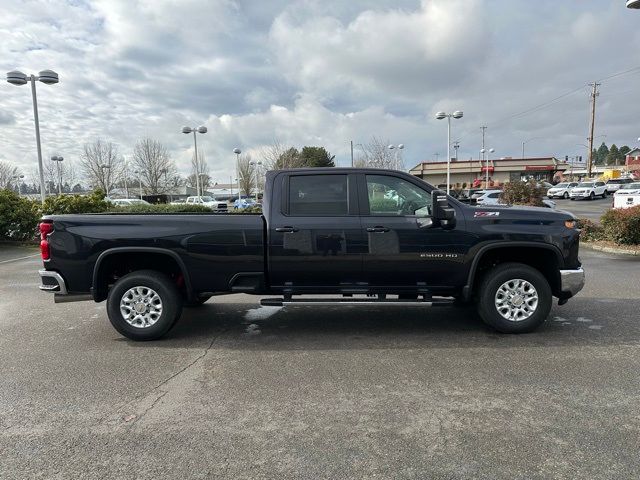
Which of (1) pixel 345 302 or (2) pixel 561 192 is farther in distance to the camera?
(2) pixel 561 192

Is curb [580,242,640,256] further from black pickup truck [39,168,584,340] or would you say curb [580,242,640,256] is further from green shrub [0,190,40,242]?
green shrub [0,190,40,242]

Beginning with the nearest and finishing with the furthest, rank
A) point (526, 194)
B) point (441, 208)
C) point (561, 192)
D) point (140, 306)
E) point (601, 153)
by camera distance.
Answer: point (441, 208) → point (140, 306) → point (526, 194) → point (561, 192) → point (601, 153)

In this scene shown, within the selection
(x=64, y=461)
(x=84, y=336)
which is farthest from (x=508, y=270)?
(x=84, y=336)

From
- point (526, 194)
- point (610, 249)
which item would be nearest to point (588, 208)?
point (526, 194)

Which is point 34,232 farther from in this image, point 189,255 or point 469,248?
point 469,248

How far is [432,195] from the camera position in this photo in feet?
16.1

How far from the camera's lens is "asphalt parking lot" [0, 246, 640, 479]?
287cm

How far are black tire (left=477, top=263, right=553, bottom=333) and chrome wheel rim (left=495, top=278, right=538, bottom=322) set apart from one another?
3cm

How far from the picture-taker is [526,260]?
5402 millimetres

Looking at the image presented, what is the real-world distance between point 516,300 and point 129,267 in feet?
15.2

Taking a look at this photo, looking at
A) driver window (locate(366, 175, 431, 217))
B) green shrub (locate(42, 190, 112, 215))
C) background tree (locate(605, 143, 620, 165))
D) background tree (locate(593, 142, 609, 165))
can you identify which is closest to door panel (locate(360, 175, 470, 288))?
driver window (locate(366, 175, 431, 217))

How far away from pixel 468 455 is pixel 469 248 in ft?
8.59

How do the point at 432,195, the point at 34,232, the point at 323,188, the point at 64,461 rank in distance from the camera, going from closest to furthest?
the point at 64,461
the point at 432,195
the point at 323,188
the point at 34,232

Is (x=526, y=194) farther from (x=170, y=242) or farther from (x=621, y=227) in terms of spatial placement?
(x=170, y=242)
